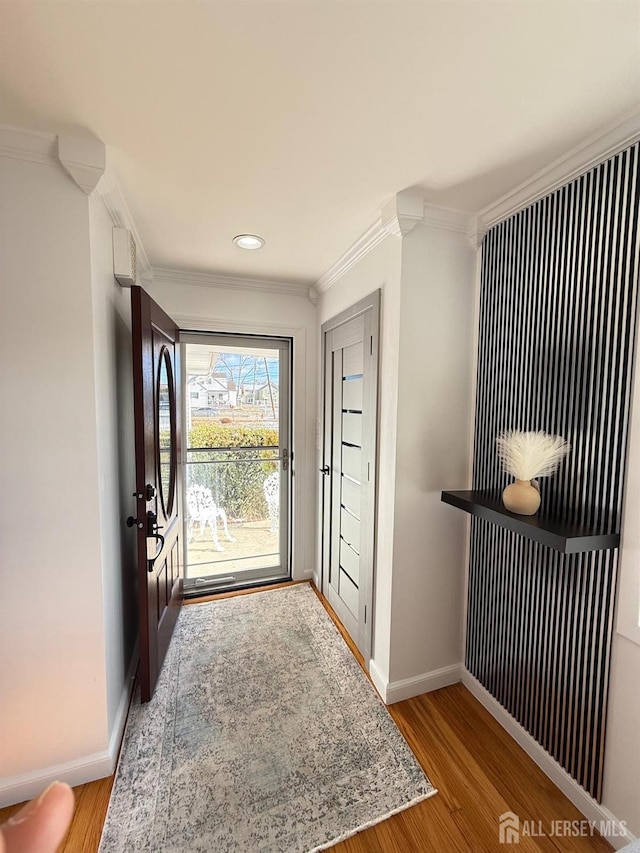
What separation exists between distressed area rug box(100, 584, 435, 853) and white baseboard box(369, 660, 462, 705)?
6 centimetres

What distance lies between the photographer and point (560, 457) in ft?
4.78

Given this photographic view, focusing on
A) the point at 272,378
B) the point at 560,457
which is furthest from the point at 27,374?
the point at 560,457

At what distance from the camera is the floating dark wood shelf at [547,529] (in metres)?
1.20

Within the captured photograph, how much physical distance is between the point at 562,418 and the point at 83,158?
2.01 m

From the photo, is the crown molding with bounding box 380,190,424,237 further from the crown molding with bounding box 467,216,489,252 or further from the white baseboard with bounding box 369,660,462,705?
the white baseboard with bounding box 369,660,462,705

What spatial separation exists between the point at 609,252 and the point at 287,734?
2313mm

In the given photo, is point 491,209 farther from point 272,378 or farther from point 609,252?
point 272,378

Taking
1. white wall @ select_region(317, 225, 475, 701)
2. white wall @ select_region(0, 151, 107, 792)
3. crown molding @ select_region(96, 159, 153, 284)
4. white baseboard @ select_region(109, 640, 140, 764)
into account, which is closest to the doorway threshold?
white baseboard @ select_region(109, 640, 140, 764)

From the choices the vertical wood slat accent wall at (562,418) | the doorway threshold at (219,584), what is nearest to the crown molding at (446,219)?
the vertical wood slat accent wall at (562,418)

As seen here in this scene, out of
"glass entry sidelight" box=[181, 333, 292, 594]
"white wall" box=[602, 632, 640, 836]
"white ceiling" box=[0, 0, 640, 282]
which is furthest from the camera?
"glass entry sidelight" box=[181, 333, 292, 594]

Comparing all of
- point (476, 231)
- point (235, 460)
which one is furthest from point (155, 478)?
point (476, 231)

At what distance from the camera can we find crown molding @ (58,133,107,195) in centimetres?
130

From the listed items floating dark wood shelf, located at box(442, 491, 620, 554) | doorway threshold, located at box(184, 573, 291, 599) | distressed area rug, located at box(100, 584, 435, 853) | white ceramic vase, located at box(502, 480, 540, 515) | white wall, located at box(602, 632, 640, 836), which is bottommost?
distressed area rug, located at box(100, 584, 435, 853)

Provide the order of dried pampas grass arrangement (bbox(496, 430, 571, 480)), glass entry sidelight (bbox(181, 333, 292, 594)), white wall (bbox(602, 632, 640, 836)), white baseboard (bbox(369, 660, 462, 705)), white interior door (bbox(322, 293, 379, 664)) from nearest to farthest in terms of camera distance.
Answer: white wall (bbox(602, 632, 640, 836))
dried pampas grass arrangement (bbox(496, 430, 571, 480))
white baseboard (bbox(369, 660, 462, 705))
white interior door (bbox(322, 293, 379, 664))
glass entry sidelight (bbox(181, 333, 292, 594))
